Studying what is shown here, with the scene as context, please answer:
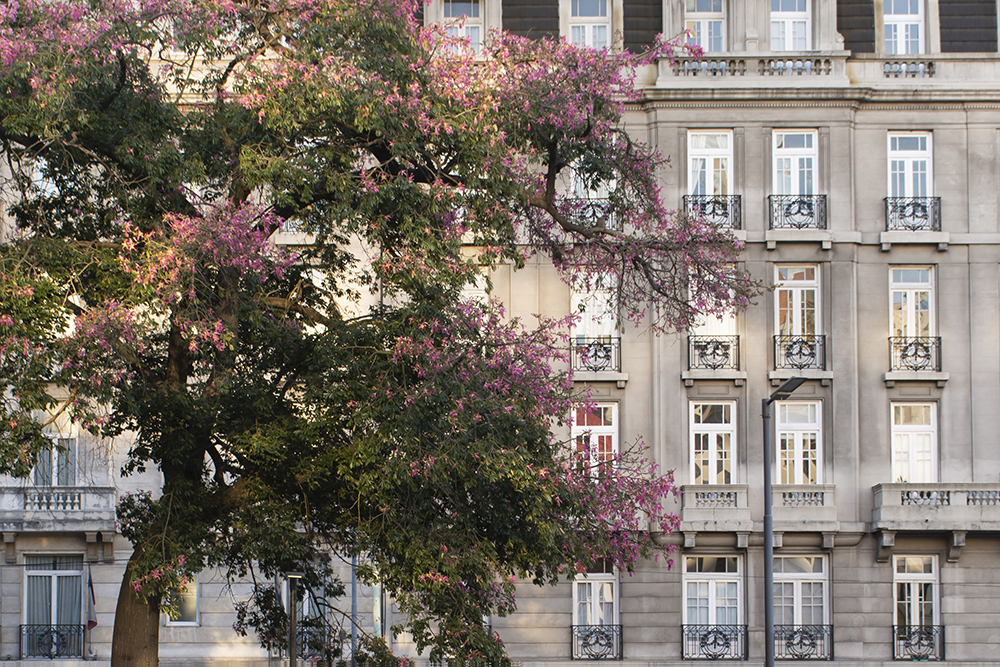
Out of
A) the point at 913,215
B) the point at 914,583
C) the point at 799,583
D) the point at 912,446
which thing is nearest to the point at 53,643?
the point at 799,583

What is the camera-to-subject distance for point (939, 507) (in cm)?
3152

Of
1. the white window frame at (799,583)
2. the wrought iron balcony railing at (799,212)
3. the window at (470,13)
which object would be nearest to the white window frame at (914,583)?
the white window frame at (799,583)

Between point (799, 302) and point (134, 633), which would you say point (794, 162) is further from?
point (134, 633)

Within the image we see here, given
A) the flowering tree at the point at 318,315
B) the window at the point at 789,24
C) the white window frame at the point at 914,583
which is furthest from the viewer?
the window at the point at 789,24

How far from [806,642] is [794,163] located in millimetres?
11875

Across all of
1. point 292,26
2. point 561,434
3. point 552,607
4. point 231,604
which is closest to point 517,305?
point 561,434

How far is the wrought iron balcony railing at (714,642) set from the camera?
105 ft

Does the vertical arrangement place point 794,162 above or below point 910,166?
above

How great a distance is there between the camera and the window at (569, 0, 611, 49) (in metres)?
34.3

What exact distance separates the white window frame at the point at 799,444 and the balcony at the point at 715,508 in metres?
1.33

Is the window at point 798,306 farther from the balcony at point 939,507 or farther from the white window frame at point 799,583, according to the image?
the white window frame at point 799,583

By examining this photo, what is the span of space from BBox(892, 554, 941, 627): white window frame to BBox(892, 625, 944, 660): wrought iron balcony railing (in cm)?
17

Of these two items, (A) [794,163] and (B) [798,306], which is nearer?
(B) [798,306]

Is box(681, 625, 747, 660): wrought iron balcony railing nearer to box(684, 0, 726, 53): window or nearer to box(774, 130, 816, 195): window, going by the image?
box(774, 130, 816, 195): window
